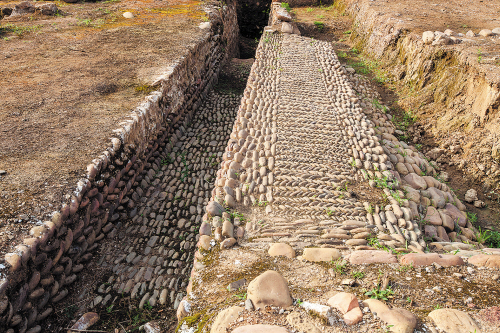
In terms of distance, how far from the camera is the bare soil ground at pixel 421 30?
420 centimetres

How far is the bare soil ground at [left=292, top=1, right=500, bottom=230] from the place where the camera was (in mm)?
4199

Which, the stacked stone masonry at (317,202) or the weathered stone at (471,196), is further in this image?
the weathered stone at (471,196)

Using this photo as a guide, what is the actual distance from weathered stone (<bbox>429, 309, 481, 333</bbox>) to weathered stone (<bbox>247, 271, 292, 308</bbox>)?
2.92 ft

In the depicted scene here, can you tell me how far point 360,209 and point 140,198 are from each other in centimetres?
288

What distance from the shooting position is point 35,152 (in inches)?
132

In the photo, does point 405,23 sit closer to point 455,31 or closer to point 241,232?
point 455,31

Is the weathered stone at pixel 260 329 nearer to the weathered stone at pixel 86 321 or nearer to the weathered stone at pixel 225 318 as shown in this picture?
the weathered stone at pixel 225 318

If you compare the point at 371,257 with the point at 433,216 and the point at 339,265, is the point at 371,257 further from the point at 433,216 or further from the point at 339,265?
the point at 433,216

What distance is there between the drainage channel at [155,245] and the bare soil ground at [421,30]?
3.38 metres

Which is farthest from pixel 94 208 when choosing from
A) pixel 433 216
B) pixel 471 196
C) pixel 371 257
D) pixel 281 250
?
pixel 471 196

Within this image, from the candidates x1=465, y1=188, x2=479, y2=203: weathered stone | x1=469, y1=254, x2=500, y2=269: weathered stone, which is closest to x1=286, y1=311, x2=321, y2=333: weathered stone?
x1=469, y1=254, x2=500, y2=269: weathered stone

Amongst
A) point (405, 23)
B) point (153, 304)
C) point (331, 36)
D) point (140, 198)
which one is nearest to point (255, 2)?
point (331, 36)

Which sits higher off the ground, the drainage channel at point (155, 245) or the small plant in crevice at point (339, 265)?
the small plant in crevice at point (339, 265)

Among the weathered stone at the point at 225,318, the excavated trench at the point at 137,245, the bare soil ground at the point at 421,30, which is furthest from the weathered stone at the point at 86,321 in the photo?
the bare soil ground at the point at 421,30
